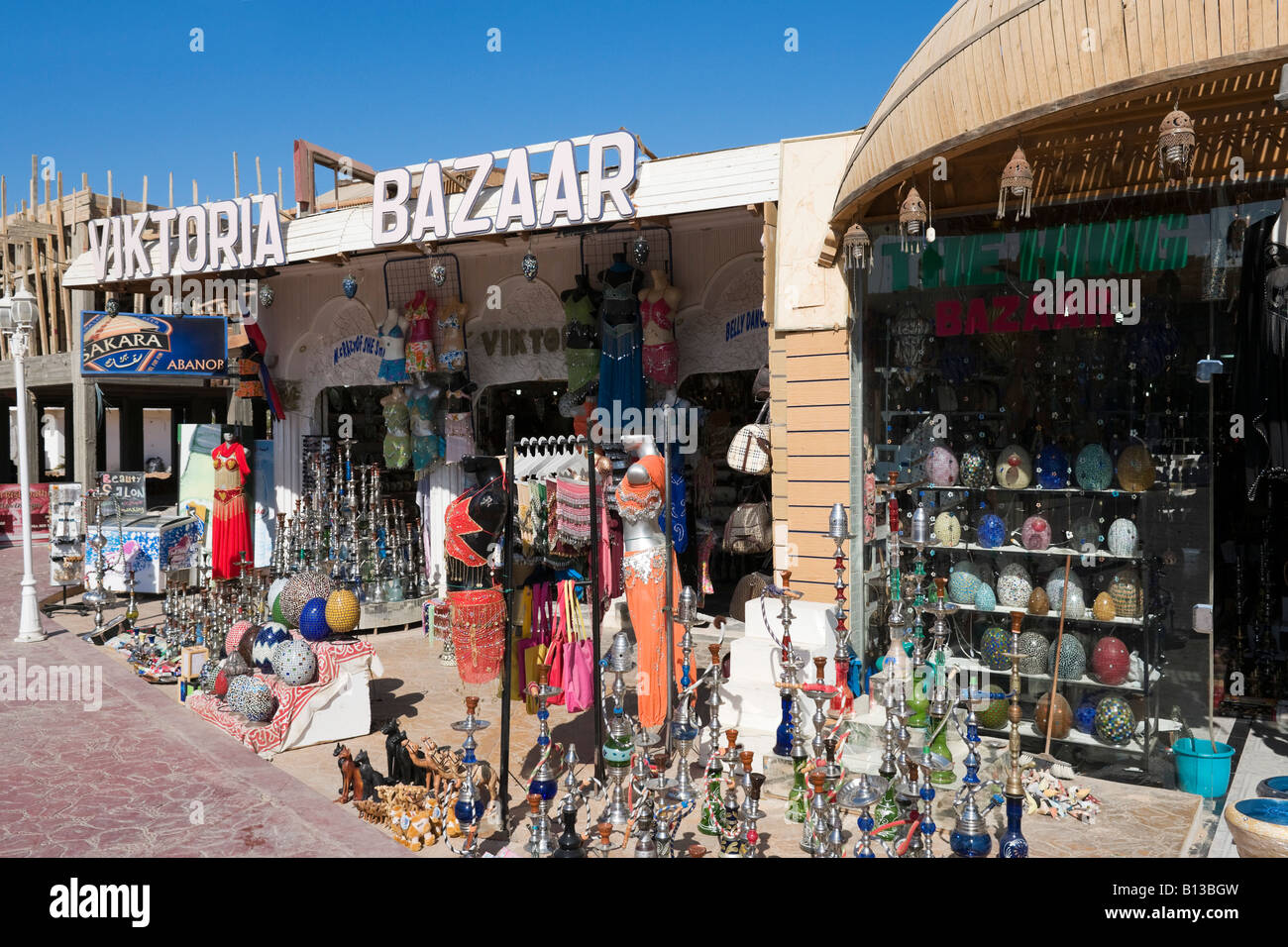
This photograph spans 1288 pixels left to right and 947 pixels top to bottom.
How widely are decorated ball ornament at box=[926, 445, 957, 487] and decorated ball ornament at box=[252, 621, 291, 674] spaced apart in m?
5.11

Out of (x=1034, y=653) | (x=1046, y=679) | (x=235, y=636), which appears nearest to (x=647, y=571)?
(x=1034, y=653)

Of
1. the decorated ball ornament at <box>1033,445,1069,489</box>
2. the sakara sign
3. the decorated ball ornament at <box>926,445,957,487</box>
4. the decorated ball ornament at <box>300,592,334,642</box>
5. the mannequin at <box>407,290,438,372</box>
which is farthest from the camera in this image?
the sakara sign

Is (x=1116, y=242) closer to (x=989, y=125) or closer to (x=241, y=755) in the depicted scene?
(x=989, y=125)

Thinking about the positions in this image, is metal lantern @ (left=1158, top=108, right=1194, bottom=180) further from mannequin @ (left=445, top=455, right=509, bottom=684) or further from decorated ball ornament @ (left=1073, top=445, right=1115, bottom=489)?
mannequin @ (left=445, top=455, right=509, bottom=684)

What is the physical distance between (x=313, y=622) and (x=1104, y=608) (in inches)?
241

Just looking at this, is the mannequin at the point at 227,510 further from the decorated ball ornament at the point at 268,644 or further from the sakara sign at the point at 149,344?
the decorated ball ornament at the point at 268,644

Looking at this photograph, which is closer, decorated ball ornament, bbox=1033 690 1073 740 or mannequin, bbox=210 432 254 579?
decorated ball ornament, bbox=1033 690 1073 740

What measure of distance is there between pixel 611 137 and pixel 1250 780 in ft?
22.1

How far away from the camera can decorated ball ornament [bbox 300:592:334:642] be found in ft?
26.2

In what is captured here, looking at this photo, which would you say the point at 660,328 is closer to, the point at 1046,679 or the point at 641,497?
the point at 641,497

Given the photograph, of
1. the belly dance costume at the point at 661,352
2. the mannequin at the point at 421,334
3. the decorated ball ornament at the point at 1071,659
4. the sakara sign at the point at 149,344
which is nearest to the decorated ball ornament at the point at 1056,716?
the decorated ball ornament at the point at 1071,659

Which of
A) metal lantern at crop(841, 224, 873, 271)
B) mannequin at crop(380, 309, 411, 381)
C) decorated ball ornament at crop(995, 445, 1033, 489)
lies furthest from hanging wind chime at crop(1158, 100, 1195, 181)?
mannequin at crop(380, 309, 411, 381)

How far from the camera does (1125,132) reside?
17.4 feet

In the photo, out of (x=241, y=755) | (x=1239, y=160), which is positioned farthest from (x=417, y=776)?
(x=1239, y=160)
